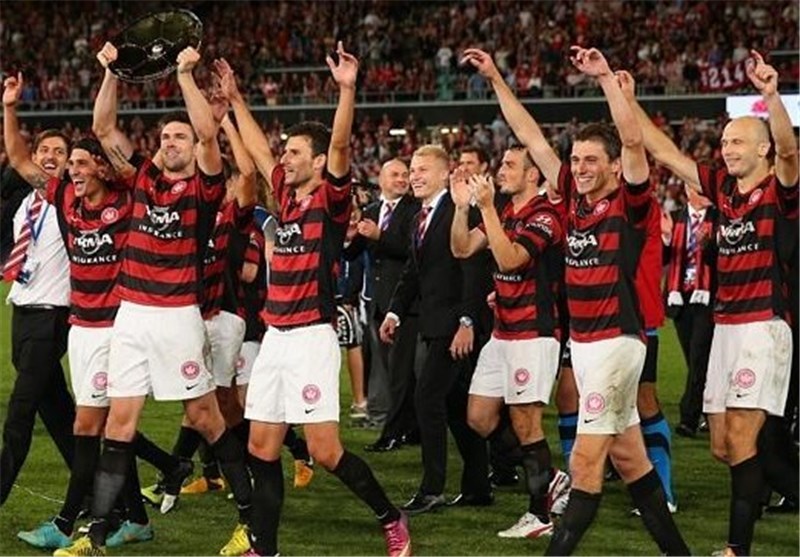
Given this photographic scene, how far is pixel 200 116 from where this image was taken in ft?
23.8

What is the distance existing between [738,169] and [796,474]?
6.09ft

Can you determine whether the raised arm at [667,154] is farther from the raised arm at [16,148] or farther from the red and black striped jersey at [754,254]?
the raised arm at [16,148]

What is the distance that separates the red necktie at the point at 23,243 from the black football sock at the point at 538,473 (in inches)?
115

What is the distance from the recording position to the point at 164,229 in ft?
24.4

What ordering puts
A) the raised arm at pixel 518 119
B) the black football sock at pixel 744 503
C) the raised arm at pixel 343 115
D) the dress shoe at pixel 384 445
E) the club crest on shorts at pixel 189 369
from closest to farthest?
the raised arm at pixel 343 115 → the black football sock at pixel 744 503 → the club crest on shorts at pixel 189 369 → the raised arm at pixel 518 119 → the dress shoe at pixel 384 445

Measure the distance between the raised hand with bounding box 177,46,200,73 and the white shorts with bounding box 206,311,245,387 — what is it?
1731 mm

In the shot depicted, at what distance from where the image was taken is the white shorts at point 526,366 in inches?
320

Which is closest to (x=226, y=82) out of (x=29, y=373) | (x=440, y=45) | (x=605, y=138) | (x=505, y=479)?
(x=29, y=373)

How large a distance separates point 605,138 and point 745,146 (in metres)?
0.73

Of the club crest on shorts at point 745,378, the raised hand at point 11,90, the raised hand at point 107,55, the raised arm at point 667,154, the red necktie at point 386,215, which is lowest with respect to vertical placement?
the club crest on shorts at point 745,378

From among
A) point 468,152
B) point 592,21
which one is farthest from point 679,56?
point 468,152

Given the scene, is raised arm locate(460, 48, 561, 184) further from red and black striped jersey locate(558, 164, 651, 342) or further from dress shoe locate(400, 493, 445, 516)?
dress shoe locate(400, 493, 445, 516)

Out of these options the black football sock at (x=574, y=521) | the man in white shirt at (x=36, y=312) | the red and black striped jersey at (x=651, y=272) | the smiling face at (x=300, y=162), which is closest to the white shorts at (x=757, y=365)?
the red and black striped jersey at (x=651, y=272)

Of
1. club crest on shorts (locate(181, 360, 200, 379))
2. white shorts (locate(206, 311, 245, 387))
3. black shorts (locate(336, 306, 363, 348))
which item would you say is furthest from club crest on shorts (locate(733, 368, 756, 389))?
black shorts (locate(336, 306, 363, 348))
